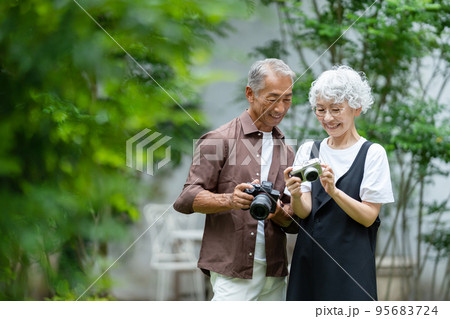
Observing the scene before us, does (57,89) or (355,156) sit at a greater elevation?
(57,89)

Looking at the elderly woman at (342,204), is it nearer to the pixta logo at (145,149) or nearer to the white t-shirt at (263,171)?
the white t-shirt at (263,171)

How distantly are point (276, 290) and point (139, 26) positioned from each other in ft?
1.87

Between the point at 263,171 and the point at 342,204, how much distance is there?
0.53 ft

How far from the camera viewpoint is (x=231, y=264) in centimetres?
78

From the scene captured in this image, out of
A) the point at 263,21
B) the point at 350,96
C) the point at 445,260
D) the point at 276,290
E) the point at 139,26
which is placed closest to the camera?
the point at 350,96

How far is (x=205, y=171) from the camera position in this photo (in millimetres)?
791

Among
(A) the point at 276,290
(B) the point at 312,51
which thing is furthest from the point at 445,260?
(A) the point at 276,290

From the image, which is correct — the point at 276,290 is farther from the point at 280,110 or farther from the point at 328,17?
the point at 328,17

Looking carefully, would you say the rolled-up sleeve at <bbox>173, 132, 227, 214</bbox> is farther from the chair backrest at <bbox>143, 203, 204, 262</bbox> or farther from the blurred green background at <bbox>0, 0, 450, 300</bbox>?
the chair backrest at <bbox>143, 203, 204, 262</bbox>

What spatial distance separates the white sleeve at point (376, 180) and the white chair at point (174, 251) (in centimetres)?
66

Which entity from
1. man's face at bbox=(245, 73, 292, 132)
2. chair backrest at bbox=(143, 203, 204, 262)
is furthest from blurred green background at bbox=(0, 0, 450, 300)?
man's face at bbox=(245, 73, 292, 132)

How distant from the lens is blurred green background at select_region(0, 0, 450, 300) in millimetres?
1028

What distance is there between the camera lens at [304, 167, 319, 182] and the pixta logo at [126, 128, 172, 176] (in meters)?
0.40

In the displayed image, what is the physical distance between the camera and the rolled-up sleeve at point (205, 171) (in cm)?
78
